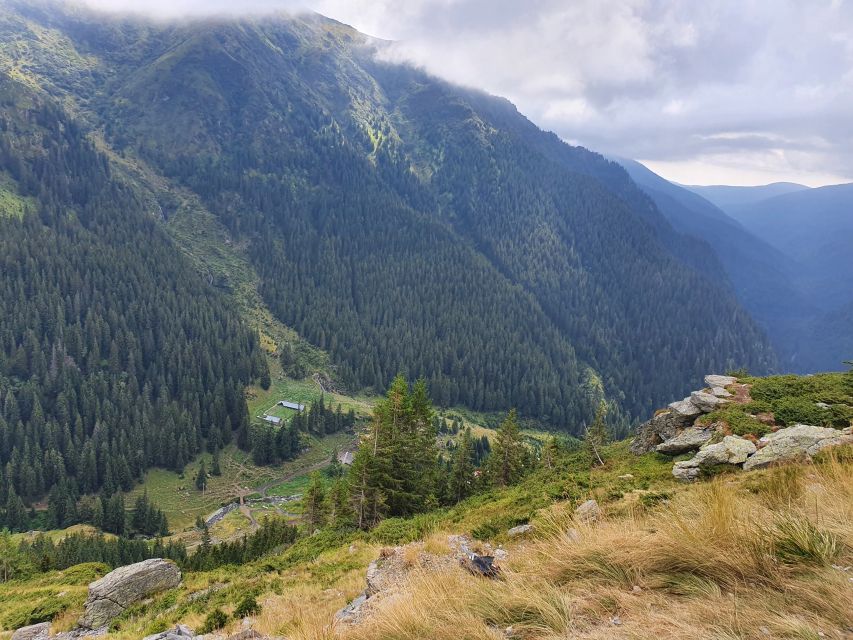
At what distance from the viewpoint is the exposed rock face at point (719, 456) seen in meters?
16.1

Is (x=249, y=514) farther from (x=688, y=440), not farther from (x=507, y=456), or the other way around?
(x=688, y=440)

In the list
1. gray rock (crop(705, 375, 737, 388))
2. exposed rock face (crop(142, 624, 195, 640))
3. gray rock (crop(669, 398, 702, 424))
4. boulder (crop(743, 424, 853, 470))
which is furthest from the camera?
gray rock (crop(705, 375, 737, 388))

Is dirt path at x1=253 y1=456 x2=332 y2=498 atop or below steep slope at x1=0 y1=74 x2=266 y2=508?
below

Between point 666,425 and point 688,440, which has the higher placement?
point 688,440

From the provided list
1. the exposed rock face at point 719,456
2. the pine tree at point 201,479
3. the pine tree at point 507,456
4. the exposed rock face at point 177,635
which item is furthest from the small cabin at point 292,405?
the exposed rock face at point 719,456

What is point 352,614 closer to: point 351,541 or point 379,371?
point 351,541

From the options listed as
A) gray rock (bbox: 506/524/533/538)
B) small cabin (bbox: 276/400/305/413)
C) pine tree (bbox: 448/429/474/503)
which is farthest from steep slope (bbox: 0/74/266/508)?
gray rock (bbox: 506/524/533/538)

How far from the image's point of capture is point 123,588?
64.4ft

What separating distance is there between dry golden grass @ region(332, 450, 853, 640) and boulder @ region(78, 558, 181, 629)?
18.6 m

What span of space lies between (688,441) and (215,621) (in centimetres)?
2086

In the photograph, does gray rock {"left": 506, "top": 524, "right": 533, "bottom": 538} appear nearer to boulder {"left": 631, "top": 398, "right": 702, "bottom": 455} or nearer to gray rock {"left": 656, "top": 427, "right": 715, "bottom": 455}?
gray rock {"left": 656, "top": 427, "right": 715, "bottom": 455}

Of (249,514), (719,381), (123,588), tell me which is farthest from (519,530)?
(249,514)

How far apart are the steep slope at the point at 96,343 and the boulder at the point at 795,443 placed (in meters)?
104

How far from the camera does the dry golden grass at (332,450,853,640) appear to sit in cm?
416
